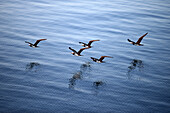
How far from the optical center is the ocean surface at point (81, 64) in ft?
97.8

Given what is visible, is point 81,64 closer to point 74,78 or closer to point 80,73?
point 80,73

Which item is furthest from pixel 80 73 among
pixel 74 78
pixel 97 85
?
pixel 97 85

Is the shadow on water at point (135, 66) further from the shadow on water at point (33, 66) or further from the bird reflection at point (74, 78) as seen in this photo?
the shadow on water at point (33, 66)

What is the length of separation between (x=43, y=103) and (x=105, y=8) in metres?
63.2

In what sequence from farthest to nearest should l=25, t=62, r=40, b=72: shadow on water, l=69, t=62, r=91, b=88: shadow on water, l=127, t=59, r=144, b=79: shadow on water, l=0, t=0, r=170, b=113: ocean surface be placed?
1. l=127, t=59, r=144, b=79: shadow on water
2. l=25, t=62, r=40, b=72: shadow on water
3. l=69, t=62, r=91, b=88: shadow on water
4. l=0, t=0, r=170, b=113: ocean surface

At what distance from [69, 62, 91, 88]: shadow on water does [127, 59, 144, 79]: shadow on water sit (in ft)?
21.3

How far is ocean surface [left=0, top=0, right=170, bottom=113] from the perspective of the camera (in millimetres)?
29812

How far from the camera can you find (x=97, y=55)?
149ft

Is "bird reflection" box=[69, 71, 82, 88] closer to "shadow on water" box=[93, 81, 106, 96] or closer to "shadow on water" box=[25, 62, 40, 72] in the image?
"shadow on water" box=[93, 81, 106, 96]

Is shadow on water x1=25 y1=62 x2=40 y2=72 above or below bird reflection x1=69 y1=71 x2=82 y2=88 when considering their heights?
above

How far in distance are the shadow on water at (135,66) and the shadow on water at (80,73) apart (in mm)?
6483

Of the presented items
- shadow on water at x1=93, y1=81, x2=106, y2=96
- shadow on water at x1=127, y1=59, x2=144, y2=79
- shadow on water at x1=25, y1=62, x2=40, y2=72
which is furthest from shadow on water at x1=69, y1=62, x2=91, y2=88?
shadow on water at x1=127, y1=59, x2=144, y2=79

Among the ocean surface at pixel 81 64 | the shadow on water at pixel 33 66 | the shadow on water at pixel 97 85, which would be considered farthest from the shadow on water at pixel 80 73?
the shadow on water at pixel 33 66

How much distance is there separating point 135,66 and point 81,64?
30.2 feet
